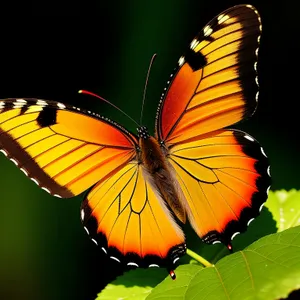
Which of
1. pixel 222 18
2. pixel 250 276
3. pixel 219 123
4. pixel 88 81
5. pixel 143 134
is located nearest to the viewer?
pixel 250 276

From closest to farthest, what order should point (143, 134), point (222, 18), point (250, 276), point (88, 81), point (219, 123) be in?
point (250, 276)
point (222, 18)
point (219, 123)
point (143, 134)
point (88, 81)

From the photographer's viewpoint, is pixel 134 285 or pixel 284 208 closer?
pixel 134 285

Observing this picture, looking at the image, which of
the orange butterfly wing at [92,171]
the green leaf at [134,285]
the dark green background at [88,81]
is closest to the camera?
the green leaf at [134,285]

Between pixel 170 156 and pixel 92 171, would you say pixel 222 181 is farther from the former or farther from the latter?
pixel 92 171

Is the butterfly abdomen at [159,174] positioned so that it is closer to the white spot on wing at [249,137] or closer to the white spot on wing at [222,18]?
the white spot on wing at [249,137]

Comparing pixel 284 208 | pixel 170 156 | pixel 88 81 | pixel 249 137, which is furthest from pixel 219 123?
pixel 88 81

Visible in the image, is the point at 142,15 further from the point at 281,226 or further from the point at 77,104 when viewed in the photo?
the point at 281,226

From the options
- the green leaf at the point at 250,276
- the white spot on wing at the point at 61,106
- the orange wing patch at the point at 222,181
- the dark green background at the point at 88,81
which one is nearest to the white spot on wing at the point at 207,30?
the orange wing patch at the point at 222,181

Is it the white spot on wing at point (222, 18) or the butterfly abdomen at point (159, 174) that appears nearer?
the white spot on wing at point (222, 18)
